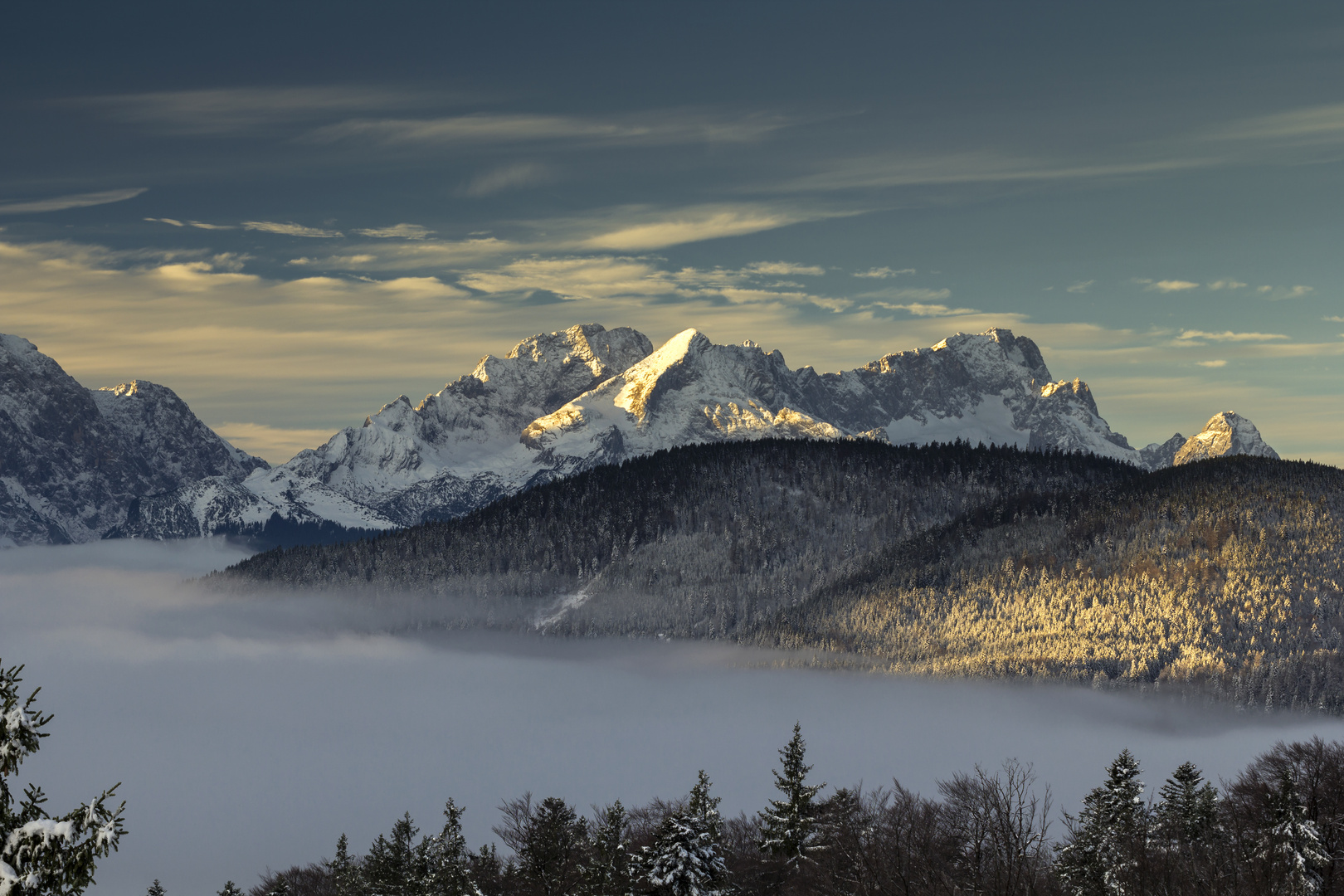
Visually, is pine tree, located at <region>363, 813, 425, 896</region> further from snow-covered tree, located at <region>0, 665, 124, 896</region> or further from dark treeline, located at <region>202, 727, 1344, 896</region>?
snow-covered tree, located at <region>0, 665, 124, 896</region>

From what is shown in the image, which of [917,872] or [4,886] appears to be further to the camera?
[917,872]

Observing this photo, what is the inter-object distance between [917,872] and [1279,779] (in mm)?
25530

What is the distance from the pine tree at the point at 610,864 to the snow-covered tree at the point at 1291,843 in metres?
30.3

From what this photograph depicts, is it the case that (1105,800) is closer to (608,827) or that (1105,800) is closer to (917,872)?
(917,872)

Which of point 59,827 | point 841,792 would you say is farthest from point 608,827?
point 59,827

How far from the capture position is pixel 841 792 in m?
68.4

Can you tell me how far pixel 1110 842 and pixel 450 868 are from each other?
115 ft

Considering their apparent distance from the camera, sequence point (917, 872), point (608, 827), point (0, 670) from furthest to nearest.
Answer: point (608, 827)
point (917, 872)
point (0, 670)

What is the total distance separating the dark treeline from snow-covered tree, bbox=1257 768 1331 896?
0.09 meters

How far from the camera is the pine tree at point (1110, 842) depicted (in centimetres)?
5609

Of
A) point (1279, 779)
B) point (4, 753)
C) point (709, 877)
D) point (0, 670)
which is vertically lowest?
point (709, 877)

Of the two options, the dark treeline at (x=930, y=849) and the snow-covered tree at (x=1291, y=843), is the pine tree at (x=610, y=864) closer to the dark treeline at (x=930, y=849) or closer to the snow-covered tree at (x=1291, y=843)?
the dark treeline at (x=930, y=849)

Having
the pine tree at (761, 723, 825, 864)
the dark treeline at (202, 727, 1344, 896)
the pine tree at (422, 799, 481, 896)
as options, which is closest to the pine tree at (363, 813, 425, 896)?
the dark treeline at (202, 727, 1344, 896)

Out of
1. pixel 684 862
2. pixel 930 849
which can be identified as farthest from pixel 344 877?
pixel 930 849
